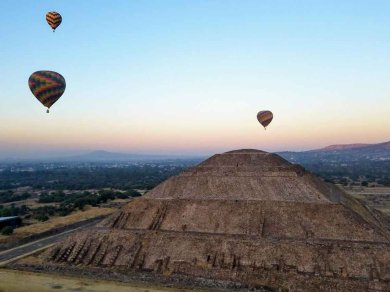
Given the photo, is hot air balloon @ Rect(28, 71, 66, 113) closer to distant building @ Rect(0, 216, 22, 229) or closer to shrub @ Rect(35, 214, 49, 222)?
distant building @ Rect(0, 216, 22, 229)

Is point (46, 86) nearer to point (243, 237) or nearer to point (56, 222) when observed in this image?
point (56, 222)

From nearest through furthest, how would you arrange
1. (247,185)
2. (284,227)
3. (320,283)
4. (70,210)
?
(320,283) → (284,227) → (247,185) → (70,210)

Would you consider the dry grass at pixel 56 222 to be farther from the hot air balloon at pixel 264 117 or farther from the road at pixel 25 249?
the hot air balloon at pixel 264 117

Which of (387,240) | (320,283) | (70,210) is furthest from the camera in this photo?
(70,210)

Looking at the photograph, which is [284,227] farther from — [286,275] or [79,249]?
[79,249]

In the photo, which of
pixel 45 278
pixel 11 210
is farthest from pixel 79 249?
pixel 11 210

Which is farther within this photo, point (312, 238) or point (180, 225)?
point (180, 225)

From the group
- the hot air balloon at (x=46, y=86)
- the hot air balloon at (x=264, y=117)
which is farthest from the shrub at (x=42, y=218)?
the hot air balloon at (x=264, y=117)
